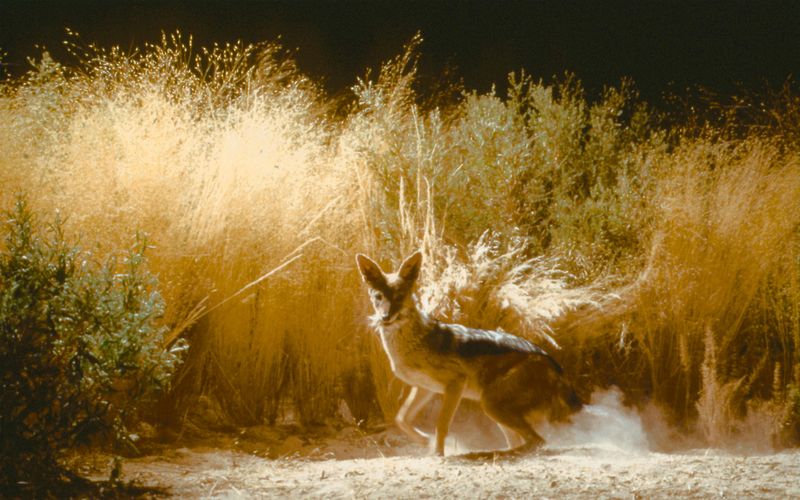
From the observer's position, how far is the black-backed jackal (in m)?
5.62

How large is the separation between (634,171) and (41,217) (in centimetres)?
593

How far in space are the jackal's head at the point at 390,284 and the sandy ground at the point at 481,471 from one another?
3.40ft

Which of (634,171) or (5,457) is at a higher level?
(634,171)

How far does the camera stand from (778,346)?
719 cm

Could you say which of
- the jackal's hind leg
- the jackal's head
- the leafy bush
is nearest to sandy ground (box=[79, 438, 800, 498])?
the jackal's hind leg

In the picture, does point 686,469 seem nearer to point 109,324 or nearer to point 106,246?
point 109,324

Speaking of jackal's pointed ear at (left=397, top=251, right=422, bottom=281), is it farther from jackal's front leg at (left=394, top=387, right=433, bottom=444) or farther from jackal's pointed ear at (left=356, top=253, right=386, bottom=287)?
jackal's front leg at (left=394, top=387, right=433, bottom=444)

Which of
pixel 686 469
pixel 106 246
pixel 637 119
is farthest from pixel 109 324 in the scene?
pixel 637 119

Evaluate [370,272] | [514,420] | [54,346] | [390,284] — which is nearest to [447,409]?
[514,420]

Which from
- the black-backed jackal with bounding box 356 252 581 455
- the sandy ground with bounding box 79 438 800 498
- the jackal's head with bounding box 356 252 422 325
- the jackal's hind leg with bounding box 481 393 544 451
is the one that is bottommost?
the sandy ground with bounding box 79 438 800 498

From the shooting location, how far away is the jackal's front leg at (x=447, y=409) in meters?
5.53

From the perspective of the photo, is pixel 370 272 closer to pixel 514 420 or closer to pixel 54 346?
pixel 514 420

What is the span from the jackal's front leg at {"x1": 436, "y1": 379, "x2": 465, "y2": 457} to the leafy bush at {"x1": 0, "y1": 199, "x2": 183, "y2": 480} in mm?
2192

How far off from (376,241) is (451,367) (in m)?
1.83
